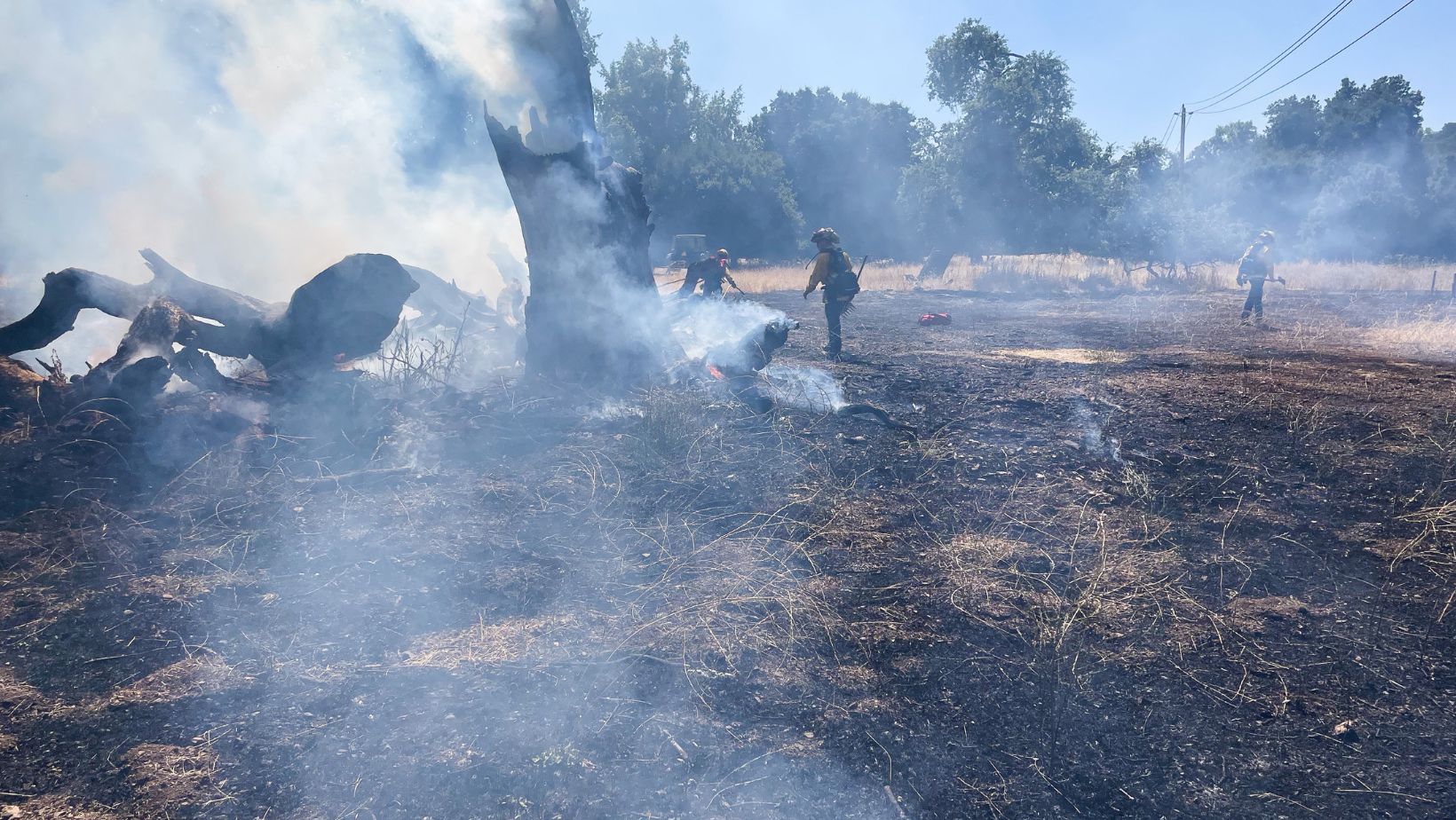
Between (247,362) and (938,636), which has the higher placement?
(247,362)

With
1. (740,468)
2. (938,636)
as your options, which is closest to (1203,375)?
(740,468)

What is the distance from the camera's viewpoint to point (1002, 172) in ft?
86.7

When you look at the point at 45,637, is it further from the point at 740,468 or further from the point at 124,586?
the point at 740,468

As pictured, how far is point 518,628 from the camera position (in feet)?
12.1

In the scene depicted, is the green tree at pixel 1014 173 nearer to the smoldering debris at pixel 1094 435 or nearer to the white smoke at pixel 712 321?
the white smoke at pixel 712 321

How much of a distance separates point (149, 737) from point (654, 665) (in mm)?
1997

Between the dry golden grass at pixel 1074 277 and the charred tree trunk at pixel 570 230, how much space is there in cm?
1232

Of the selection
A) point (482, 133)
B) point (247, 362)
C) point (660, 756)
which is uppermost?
point (482, 133)

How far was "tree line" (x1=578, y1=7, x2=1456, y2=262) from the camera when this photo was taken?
26781mm

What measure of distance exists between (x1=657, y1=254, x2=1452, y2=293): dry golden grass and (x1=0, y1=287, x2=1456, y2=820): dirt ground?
610 inches

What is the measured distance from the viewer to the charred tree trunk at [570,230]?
755cm

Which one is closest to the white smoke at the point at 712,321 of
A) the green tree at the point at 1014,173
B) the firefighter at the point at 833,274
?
the firefighter at the point at 833,274

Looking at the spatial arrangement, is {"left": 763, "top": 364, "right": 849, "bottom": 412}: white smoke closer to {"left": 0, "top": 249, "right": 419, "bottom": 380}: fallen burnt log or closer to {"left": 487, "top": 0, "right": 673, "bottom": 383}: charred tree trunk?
{"left": 487, "top": 0, "right": 673, "bottom": 383}: charred tree trunk

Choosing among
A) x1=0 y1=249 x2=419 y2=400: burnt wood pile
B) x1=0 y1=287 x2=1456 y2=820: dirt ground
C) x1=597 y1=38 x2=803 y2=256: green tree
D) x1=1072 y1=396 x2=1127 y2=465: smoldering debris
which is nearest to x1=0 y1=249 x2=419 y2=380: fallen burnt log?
x1=0 y1=249 x2=419 y2=400: burnt wood pile
